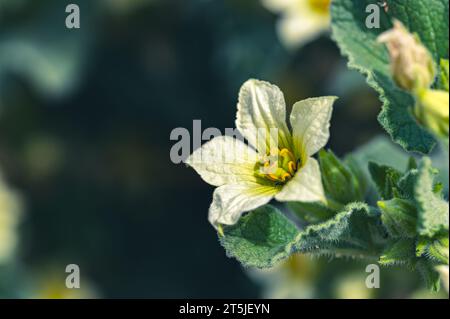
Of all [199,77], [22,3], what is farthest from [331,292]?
[22,3]

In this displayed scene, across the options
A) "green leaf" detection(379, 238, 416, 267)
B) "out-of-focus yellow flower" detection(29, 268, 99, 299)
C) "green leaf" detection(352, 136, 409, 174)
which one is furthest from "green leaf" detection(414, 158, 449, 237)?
"out-of-focus yellow flower" detection(29, 268, 99, 299)

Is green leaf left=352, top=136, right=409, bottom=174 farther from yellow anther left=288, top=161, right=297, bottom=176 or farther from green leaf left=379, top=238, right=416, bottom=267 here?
green leaf left=379, top=238, right=416, bottom=267

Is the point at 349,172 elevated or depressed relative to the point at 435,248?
elevated

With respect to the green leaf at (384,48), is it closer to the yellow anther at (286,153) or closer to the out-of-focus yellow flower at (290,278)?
the yellow anther at (286,153)

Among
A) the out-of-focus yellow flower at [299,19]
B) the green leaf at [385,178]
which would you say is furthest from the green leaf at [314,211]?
the out-of-focus yellow flower at [299,19]

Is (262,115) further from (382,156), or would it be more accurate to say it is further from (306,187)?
(382,156)

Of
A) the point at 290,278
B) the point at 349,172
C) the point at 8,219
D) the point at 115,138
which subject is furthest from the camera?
the point at 115,138

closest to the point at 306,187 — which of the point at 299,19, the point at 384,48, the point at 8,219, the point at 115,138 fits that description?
the point at 384,48
